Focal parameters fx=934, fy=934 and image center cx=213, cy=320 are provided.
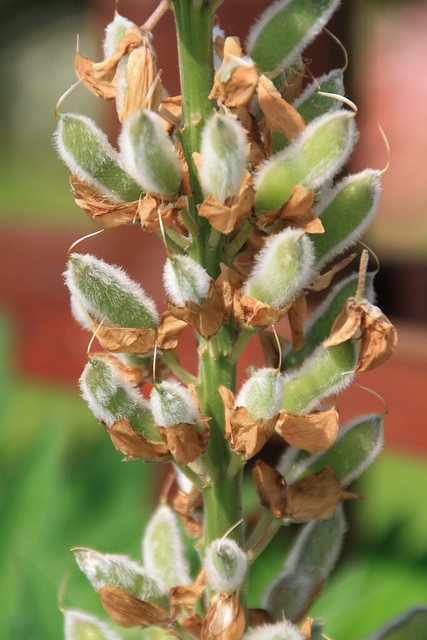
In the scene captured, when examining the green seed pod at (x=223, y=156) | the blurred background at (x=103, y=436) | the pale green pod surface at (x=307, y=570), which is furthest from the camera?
the blurred background at (x=103, y=436)

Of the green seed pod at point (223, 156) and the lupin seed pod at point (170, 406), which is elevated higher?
the green seed pod at point (223, 156)

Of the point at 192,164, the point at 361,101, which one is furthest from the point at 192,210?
the point at 361,101

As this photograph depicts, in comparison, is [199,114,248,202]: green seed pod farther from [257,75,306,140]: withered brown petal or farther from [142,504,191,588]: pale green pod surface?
[142,504,191,588]: pale green pod surface

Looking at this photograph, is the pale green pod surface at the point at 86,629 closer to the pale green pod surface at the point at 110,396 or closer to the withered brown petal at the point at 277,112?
the pale green pod surface at the point at 110,396

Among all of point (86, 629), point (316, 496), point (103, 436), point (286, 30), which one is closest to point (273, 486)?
point (316, 496)

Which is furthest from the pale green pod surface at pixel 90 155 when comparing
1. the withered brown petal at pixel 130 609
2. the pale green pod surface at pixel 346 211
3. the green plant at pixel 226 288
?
the withered brown petal at pixel 130 609
